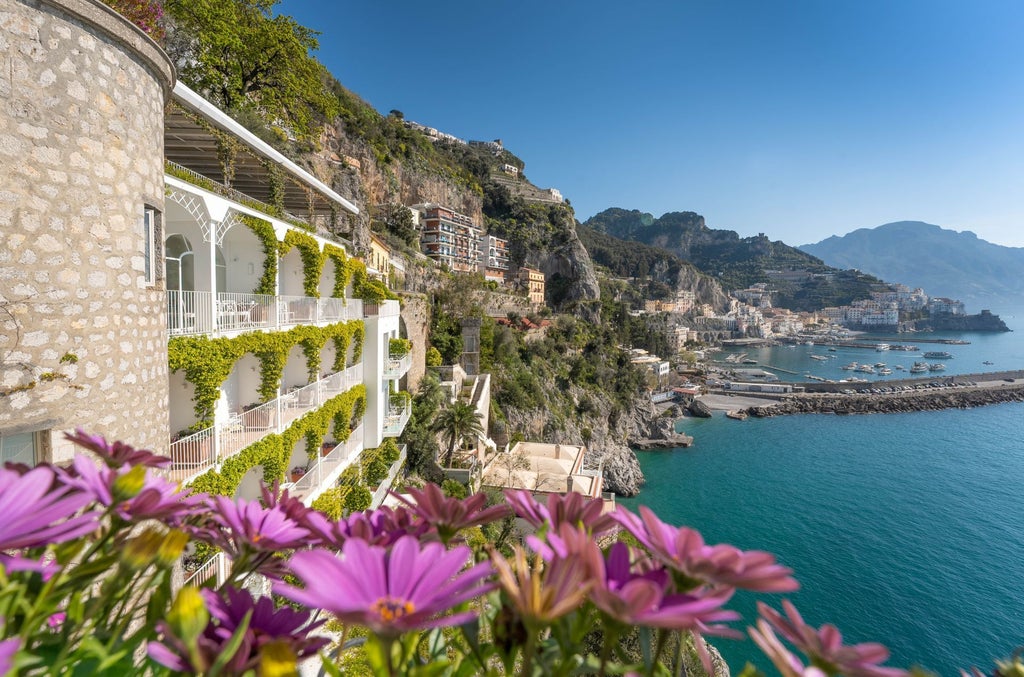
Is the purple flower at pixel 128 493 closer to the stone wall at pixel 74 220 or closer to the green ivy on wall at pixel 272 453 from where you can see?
the stone wall at pixel 74 220

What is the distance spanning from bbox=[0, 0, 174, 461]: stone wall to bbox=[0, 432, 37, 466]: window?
0.38 feet

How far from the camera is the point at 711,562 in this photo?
0.91 m

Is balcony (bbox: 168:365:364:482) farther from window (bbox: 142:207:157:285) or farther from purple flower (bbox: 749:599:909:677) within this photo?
purple flower (bbox: 749:599:909:677)

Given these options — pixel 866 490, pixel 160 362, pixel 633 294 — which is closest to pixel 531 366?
pixel 866 490

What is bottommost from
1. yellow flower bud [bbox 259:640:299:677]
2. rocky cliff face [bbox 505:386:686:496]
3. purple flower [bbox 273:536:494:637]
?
rocky cliff face [bbox 505:386:686:496]

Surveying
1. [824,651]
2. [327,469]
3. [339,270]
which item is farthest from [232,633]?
[339,270]

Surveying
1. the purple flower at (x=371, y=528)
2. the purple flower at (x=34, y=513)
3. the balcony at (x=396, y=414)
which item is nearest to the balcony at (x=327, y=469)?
the balcony at (x=396, y=414)

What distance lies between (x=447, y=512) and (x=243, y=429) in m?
8.01

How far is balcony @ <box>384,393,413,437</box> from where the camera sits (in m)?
14.1

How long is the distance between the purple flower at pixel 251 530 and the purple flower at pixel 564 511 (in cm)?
51

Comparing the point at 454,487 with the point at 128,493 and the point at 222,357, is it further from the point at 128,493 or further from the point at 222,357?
the point at 128,493

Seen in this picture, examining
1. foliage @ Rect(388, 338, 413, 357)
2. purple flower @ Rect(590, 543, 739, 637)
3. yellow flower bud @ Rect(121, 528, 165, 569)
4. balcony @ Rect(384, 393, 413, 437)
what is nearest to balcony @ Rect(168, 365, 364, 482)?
balcony @ Rect(384, 393, 413, 437)

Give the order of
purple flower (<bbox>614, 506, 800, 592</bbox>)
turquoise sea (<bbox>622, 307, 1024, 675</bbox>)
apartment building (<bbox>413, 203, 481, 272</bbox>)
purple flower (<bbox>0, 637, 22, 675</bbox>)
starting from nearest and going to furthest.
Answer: purple flower (<bbox>0, 637, 22, 675</bbox>) < purple flower (<bbox>614, 506, 800, 592</bbox>) < turquoise sea (<bbox>622, 307, 1024, 675</bbox>) < apartment building (<bbox>413, 203, 481, 272</bbox>)

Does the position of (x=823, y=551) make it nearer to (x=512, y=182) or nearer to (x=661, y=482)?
(x=661, y=482)
